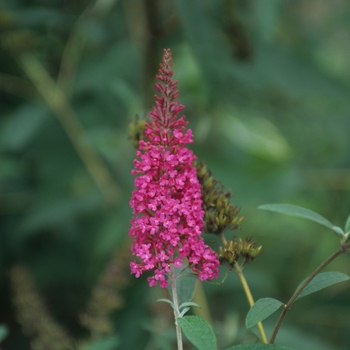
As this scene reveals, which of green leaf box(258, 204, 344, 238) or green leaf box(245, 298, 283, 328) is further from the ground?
green leaf box(258, 204, 344, 238)

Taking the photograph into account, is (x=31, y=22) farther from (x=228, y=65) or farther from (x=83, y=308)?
(x=83, y=308)

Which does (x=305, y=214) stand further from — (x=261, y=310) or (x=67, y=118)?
(x=67, y=118)

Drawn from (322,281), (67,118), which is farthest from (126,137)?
(322,281)

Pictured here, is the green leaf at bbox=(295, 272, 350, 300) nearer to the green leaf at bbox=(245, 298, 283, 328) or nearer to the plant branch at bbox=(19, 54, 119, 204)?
the green leaf at bbox=(245, 298, 283, 328)

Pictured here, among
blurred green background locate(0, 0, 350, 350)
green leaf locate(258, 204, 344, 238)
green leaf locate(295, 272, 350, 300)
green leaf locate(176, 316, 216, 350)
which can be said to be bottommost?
green leaf locate(176, 316, 216, 350)

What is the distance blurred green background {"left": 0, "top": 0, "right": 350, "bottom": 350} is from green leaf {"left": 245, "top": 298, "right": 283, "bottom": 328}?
2.14ft

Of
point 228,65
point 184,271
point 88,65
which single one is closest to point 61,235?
point 88,65

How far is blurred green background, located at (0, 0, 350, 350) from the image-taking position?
1.38 m

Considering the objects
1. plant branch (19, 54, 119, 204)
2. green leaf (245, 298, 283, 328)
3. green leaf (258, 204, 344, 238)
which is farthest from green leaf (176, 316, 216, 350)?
plant branch (19, 54, 119, 204)

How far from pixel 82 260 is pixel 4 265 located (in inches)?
9.2

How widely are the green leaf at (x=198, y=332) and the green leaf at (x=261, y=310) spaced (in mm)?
44

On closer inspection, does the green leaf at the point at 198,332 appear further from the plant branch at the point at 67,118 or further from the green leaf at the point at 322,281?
the plant branch at the point at 67,118

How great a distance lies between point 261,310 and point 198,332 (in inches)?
2.9

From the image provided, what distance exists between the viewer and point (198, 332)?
516mm
